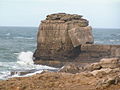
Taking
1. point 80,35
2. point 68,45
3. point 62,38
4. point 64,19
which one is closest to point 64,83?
point 62,38

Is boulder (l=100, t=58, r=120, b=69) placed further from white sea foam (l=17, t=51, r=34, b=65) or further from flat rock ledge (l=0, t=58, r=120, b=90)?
white sea foam (l=17, t=51, r=34, b=65)

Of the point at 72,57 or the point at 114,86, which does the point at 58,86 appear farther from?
the point at 72,57

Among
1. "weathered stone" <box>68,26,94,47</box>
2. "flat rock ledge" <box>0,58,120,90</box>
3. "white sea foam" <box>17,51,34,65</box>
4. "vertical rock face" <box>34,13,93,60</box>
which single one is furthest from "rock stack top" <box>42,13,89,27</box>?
"flat rock ledge" <box>0,58,120,90</box>

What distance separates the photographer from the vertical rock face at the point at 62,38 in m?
47.5

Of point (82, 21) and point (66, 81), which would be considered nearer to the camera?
point (66, 81)

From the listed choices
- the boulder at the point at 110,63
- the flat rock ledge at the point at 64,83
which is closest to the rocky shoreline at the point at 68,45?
the boulder at the point at 110,63

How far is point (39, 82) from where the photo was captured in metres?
16.9

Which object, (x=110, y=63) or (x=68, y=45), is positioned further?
(x=68, y=45)

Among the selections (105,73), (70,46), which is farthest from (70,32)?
(105,73)

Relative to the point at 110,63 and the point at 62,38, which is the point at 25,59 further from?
the point at 110,63

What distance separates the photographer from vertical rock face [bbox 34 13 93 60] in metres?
47.5

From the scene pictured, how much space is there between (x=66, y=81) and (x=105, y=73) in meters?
3.14

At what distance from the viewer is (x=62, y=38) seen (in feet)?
156

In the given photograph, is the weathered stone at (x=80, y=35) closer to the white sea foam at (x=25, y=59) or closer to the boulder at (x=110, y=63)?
the white sea foam at (x=25, y=59)
